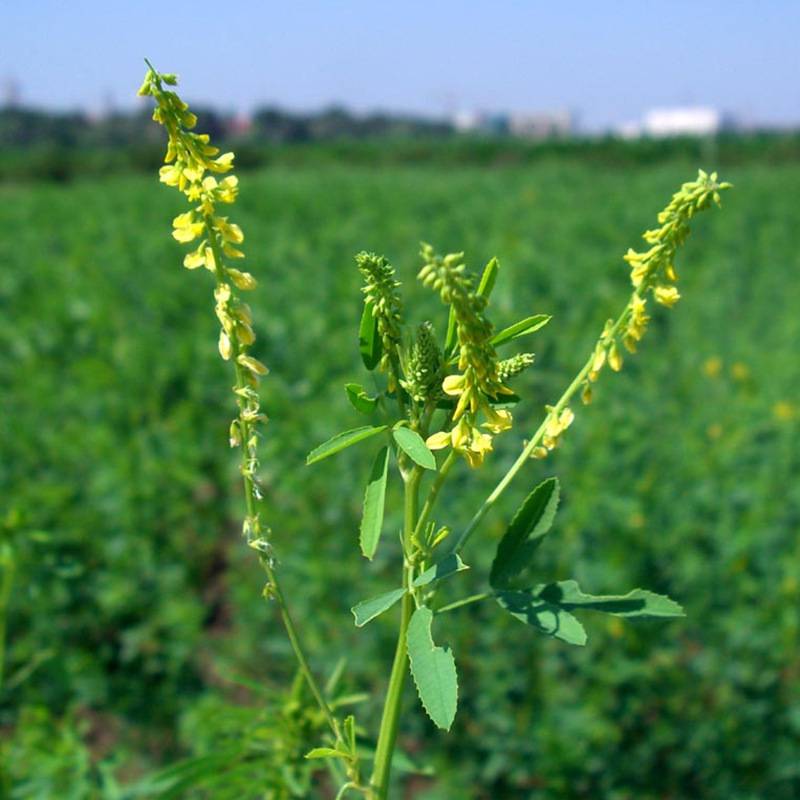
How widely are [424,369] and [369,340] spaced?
0.09 m

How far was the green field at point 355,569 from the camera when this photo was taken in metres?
3.35

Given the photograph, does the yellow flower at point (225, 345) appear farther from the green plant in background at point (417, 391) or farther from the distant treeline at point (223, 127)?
the distant treeline at point (223, 127)

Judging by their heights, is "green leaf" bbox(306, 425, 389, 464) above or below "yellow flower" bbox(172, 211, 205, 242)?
below

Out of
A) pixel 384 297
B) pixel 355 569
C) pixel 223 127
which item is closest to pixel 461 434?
pixel 384 297

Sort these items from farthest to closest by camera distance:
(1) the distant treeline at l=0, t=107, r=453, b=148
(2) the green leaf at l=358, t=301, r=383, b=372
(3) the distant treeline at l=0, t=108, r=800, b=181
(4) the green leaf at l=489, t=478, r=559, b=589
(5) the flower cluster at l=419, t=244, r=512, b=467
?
(1) the distant treeline at l=0, t=107, r=453, b=148 → (3) the distant treeline at l=0, t=108, r=800, b=181 → (4) the green leaf at l=489, t=478, r=559, b=589 → (2) the green leaf at l=358, t=301, r=383, b=372 → (5) the flower cluster at l=419, t=244, r=512, b=467

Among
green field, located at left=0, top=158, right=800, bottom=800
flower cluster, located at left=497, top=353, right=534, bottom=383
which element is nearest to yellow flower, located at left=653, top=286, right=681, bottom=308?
flower cluster, located at left=497, top=353, right=534, bottom=383

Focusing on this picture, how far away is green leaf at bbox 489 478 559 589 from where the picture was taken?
0.92m

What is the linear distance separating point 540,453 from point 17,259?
37.3ft

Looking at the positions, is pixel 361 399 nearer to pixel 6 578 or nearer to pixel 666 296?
pixel 666 296

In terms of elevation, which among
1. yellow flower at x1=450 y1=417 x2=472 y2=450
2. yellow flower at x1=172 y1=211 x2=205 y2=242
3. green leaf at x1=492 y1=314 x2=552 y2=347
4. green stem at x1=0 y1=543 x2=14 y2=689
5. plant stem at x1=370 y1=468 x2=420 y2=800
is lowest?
green stem at x1=0 y1=543 x2=14 y2=689

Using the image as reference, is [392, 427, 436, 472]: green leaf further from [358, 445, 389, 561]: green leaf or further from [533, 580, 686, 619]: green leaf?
[533, 580, 686, 619]: green leaf

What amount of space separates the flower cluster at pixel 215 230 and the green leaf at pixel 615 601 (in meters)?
0.30

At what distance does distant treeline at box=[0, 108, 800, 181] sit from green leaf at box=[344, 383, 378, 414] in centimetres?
3552

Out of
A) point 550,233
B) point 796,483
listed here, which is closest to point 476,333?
point 796,483
